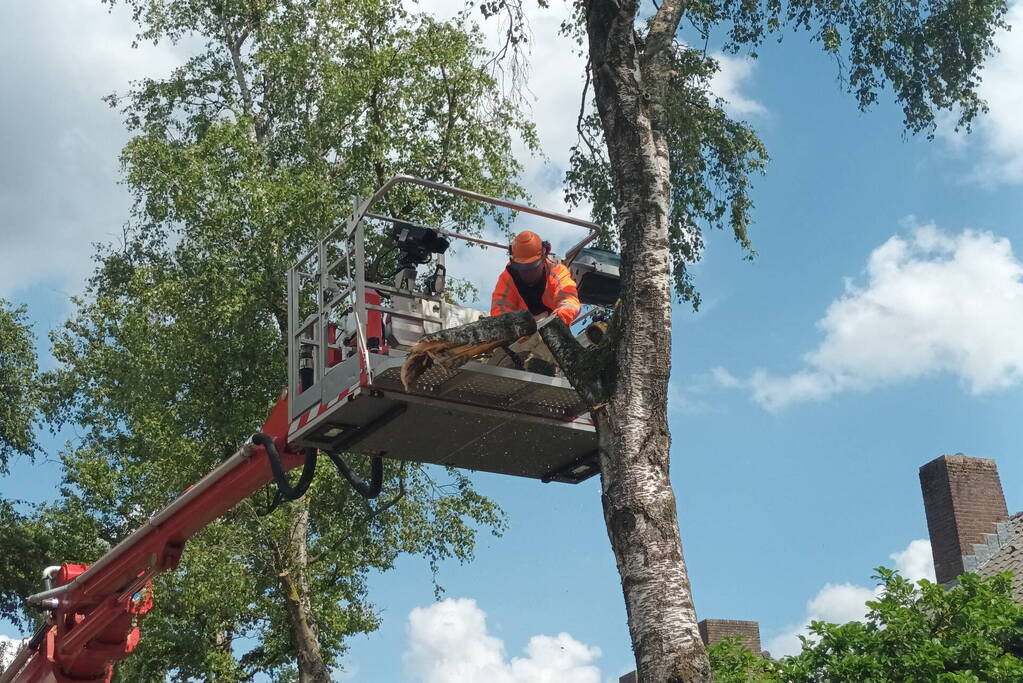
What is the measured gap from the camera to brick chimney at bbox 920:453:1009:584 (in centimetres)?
2189

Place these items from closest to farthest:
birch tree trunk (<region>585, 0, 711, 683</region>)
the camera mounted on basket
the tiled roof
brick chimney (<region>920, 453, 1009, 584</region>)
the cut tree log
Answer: birch tree trunk (<region>585, 0, 711, 683</region>), the cut tree log, the camera mounted on basket, the tiled roof, brick chimney (<region>920, 453, 1009, 584</region>)

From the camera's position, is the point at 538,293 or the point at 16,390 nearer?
the point at 538,293

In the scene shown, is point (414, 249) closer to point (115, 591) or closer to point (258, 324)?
point (115, 591)

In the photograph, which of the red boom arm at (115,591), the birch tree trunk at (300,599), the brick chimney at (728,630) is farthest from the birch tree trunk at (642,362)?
the brick chimney at (728,630)

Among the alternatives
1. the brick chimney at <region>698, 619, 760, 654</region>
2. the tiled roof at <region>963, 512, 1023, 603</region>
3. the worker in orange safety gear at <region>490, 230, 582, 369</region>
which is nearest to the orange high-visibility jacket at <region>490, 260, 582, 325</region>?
the worker in orange safety gear at <region>490, 230, 582, 369</region>

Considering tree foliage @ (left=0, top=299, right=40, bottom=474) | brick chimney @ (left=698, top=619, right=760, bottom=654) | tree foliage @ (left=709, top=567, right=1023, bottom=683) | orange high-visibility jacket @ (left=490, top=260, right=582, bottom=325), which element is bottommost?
tree foliage @ (left=709, top=567, right=1023, bottom=683)

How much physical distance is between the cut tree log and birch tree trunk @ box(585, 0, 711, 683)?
0.72 metres

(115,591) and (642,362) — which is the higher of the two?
(115,591)

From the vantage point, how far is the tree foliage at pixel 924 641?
13.8m

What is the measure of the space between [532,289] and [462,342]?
122 centimetres

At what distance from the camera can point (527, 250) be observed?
9320 mm

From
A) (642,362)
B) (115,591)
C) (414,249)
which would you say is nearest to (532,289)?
(414,249)

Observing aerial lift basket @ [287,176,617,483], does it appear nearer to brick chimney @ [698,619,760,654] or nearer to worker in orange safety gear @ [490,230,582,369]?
worker in orange safety gear @ [490,230,582,369]

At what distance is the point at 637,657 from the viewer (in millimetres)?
7285
